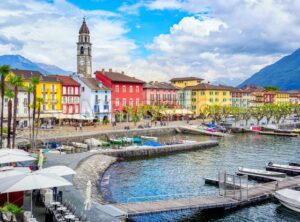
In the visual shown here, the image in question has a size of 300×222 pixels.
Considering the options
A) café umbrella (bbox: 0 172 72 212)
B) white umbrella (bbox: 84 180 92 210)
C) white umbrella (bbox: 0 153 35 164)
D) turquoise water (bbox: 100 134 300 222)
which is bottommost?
turquoise water (bbox: 100 134 300 222)

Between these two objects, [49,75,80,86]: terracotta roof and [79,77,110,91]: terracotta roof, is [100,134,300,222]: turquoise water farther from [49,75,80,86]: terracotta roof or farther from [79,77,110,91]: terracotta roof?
[49,75,80,86]: terracotta roof

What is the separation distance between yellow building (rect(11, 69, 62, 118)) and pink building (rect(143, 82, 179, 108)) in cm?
2930

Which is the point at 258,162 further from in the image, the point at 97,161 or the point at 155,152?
the point at 97,161

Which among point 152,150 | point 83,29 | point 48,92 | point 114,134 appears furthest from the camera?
point 83,29

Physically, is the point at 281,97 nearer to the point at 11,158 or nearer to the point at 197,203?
the point at 197,203

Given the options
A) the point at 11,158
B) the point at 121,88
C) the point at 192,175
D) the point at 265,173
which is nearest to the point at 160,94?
the point at 121,88

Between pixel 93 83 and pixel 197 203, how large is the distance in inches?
2844

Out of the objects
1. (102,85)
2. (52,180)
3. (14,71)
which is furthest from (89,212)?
(102,85)

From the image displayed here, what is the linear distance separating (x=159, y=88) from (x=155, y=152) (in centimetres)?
6150

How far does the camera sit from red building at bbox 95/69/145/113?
10044cm

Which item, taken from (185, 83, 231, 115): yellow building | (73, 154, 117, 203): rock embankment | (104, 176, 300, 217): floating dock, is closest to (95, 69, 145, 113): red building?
(185, 83, 231, 115): yellow building

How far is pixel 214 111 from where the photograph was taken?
367 feet

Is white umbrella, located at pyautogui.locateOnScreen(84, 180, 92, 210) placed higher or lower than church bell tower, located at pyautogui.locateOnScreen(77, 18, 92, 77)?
lower

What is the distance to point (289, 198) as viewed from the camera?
98.8ft
